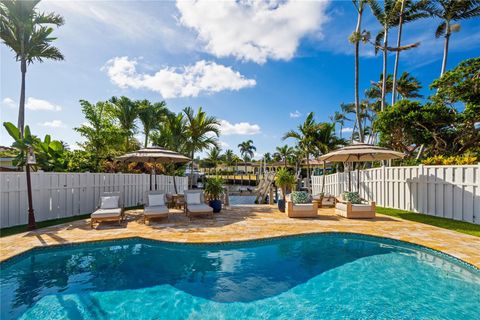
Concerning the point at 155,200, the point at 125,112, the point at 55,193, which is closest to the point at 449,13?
the point at 155,200

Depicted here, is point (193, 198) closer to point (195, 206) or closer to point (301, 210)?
point (195, 206)

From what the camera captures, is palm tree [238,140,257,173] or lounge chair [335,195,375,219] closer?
lounge chair [335,195,375,219]

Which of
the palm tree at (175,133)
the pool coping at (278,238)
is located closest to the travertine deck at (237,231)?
the pool coping at (278,238)

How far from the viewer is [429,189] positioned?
9633 millimetres

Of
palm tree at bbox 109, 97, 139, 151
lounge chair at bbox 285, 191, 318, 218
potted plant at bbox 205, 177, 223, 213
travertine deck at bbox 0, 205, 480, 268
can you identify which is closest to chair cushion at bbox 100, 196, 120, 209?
travertine deck at bbox 0, 205, 480, 268

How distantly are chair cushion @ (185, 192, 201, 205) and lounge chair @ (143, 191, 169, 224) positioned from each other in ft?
3.19

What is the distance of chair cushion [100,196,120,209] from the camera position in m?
8.74

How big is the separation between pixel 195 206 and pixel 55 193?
527 cm

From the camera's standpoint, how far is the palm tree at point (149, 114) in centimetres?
1996

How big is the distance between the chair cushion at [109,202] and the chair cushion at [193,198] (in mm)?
2664

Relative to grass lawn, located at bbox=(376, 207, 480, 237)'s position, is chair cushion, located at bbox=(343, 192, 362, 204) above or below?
above

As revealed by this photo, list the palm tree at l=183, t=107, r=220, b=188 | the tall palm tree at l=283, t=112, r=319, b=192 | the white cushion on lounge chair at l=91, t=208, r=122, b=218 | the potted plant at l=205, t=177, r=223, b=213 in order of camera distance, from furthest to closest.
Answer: the tall palm tree at l=283, t=112, r=319, b=192
the palm tree at l=183, t=107, r=220, b=188
the potted plant at l=205, t=177, r=223, b=213
the white cushion on lounge chair at l=91, t=208, r=122, b=218

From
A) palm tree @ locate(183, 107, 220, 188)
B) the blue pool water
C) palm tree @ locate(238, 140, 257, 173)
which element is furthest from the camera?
palm tree @ locate(238, 140, 257, 173)

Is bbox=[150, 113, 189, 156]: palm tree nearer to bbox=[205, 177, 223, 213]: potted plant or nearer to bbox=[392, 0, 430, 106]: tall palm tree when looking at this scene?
bbox=[205, 177, 223, 213]: potted plant
